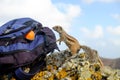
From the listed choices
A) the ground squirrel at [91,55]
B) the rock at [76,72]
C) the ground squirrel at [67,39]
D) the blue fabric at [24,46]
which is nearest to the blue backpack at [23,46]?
the blue fabric at [24,46]

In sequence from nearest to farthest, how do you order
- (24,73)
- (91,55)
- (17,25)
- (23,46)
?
(24,73)
(23,46)
(17,25)
(91,55)

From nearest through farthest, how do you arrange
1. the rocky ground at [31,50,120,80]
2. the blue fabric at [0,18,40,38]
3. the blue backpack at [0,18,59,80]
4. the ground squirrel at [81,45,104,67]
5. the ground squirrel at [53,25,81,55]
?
the blue backpack at [0,18,59,80]
the blue fabric at [0,18,40,38]
the rocky ground at [31,50,120,80]
the ground squirrel at [81,45,104,67]
the ground squirrel at [53,25,81,55]

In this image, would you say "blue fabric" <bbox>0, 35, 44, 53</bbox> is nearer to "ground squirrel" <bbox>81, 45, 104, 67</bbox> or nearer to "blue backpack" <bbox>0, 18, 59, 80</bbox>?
"blue backpack" <bbox>0, 18, 59, 80</bbox>

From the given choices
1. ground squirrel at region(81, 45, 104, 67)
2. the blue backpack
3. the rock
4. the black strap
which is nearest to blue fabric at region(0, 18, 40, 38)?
the blue backpack

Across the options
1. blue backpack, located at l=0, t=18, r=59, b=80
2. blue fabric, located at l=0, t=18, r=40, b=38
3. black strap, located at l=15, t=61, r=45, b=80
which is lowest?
black strap, located at l=15, t=61, r=45, b=80

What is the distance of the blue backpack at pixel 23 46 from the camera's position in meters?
8.36

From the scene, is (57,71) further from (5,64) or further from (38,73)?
(5,64)

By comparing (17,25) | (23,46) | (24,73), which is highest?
(17,25)

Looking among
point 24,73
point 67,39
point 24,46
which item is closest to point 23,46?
point 24,46

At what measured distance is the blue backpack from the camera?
27.4 ft

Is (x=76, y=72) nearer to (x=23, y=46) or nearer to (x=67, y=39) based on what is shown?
(x=23, y=46)

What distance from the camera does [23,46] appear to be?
8.51 m

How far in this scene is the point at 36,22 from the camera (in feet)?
30.2

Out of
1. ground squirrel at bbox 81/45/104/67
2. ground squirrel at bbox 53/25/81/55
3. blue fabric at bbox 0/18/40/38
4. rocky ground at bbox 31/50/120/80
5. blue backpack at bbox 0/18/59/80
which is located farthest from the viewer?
ground squirrel at bbox 53/25/81/55
